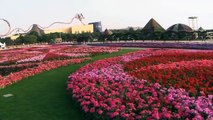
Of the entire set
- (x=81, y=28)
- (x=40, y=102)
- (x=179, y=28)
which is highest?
(x=81, y=28)

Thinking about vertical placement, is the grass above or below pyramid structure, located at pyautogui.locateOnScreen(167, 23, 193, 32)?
below

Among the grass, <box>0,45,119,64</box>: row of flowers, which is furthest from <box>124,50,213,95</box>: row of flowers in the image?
<box>0,45,119,64</box>: row of flowers

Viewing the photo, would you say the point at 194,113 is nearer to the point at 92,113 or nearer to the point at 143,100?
the point at 143,100

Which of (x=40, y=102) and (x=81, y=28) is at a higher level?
(x=81, y=28)

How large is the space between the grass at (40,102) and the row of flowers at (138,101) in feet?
1.09

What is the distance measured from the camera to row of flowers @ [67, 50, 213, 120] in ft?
20.0

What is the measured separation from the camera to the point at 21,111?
8.31 metres

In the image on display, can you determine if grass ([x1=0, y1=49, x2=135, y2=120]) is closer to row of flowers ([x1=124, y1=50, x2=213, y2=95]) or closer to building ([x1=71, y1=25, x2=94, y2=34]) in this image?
row of flowers ([x1=124, y1=50, x2=213, y2=95])

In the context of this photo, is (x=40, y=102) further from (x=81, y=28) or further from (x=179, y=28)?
(x=81, y=28)

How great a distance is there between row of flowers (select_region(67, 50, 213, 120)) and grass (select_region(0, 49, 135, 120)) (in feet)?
1.09

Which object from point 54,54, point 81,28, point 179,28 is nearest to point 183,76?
point 54,54

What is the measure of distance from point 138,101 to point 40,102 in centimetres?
301

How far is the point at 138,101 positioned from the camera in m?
7.01

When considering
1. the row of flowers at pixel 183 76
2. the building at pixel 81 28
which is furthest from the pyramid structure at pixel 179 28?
the building at pixel 81 28
